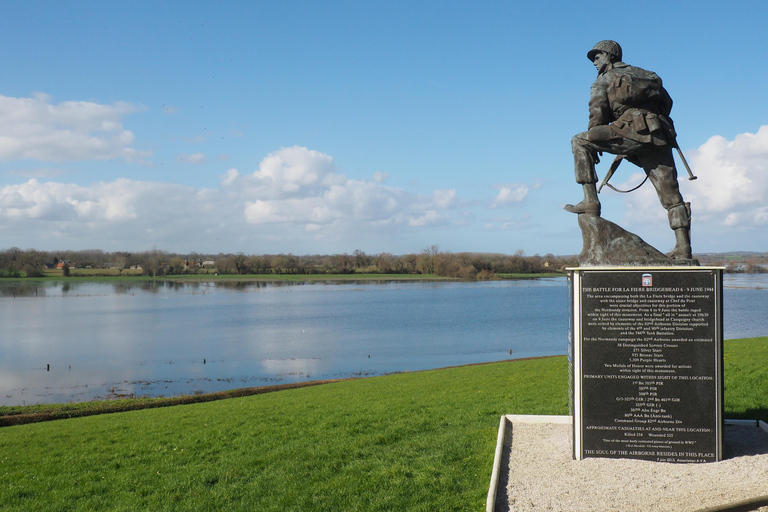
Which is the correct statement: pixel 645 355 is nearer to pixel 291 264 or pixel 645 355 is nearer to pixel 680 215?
pixel 680 215

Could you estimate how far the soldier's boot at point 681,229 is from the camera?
669cm

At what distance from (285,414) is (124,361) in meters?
22.2

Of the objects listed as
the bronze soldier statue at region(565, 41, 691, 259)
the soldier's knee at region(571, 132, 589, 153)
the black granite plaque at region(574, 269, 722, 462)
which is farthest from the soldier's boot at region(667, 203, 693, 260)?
the soldier's knee at region(571, 132, 589, 153)

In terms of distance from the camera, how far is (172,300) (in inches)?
2692

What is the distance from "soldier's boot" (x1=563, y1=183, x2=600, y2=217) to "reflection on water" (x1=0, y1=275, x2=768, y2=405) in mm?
18365

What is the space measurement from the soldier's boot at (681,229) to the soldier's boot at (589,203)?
0.98 meters

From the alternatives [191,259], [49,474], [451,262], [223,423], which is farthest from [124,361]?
[191,259]

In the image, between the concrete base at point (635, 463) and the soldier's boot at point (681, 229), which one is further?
the soldier's boot at point (681, 229)

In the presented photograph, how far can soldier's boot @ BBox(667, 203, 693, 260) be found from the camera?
21.9 feet

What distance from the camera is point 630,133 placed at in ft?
22.0

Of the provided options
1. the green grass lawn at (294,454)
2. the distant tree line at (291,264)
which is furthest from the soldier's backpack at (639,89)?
the distant tree line at (291,264)

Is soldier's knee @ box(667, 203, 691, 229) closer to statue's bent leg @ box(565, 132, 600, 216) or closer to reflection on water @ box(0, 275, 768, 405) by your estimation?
statue's bent leg @ box(565, 132, 600, 216)

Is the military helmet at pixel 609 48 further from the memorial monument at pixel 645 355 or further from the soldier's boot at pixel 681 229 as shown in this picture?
the soldier's boot at pixel 681 229

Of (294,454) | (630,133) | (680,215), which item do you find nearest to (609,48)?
(630,133)
